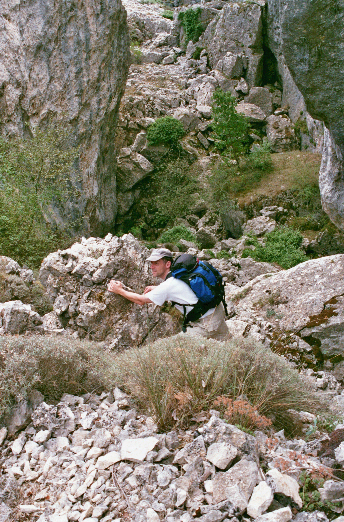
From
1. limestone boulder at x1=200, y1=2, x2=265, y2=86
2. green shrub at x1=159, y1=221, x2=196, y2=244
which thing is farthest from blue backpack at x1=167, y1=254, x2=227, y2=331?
limestone boulder at x1=200, y1=2, x2=265, y2=86

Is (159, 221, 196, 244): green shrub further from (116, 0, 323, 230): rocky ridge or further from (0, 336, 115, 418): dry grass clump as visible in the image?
(0, 336, 115, 418): dry grass clump

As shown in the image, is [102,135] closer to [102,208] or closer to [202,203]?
[102,208]

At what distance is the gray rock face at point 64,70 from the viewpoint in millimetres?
16500

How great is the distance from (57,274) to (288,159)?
64.7 ft

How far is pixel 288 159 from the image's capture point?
23453 millimetres

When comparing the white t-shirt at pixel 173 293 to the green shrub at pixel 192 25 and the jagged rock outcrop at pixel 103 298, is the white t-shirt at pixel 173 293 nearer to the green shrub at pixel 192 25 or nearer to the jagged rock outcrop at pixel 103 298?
the jagged rock outcrop at pixel 103 298

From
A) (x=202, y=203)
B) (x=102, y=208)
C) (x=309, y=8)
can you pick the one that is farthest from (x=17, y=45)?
(x=309, y=8)

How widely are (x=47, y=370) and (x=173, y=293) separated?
1750mm

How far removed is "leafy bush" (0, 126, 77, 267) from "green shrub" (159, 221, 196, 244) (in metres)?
6.99

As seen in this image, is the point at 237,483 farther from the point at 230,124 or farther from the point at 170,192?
the point at 230,124

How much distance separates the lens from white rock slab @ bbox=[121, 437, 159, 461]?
119 inches

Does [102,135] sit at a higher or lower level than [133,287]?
higher

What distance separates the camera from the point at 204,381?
355cm

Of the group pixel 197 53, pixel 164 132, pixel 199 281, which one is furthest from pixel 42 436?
pixel 197 53
